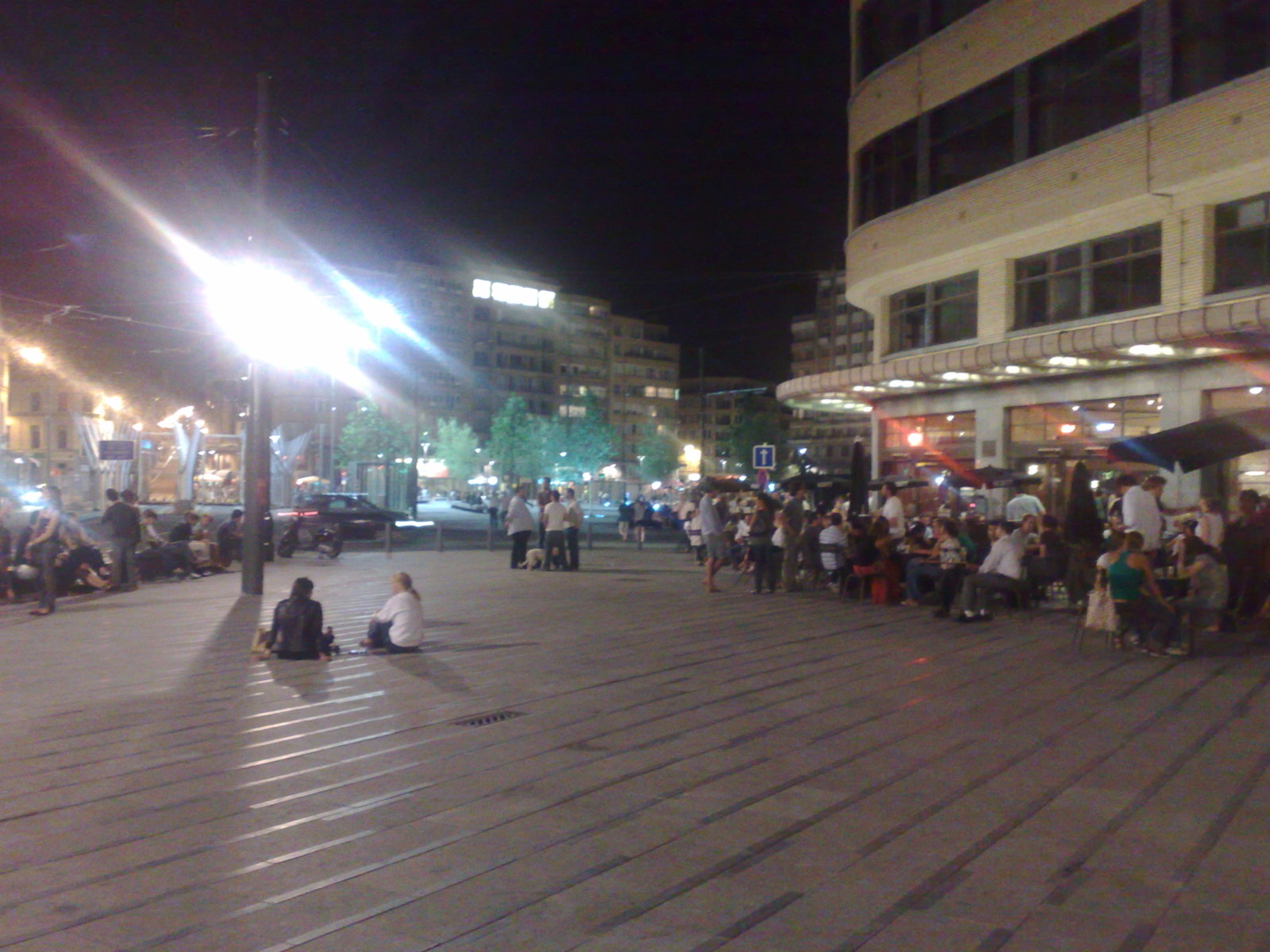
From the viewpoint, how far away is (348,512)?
118 ft

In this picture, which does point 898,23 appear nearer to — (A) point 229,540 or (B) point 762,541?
(B) point 762,541

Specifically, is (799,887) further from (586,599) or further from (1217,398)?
(1217,398)

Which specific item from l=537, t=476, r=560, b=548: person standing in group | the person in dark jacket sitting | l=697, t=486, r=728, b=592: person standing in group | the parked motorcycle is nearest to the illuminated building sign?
the parked motorcycle

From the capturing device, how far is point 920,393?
29484 mm

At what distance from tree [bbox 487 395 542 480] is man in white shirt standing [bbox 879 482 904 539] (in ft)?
289

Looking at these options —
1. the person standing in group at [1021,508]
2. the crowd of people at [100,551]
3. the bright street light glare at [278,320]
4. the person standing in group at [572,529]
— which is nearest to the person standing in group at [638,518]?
the person standing in group at [572,529]

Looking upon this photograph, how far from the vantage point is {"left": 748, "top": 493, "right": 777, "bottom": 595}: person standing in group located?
1850 cm

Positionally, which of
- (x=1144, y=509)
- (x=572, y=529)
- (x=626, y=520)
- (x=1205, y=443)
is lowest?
(x=626, y=520)

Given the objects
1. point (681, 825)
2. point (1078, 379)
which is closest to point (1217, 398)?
point (1078, 379)

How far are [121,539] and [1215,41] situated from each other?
2070cm

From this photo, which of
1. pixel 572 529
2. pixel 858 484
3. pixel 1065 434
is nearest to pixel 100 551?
pixel 572 529

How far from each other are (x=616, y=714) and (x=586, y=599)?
8.91 meters

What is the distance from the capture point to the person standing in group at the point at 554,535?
23234mm

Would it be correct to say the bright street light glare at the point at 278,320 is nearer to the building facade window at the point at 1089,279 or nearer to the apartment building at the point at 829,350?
the building facade window at the point at 1089,279
